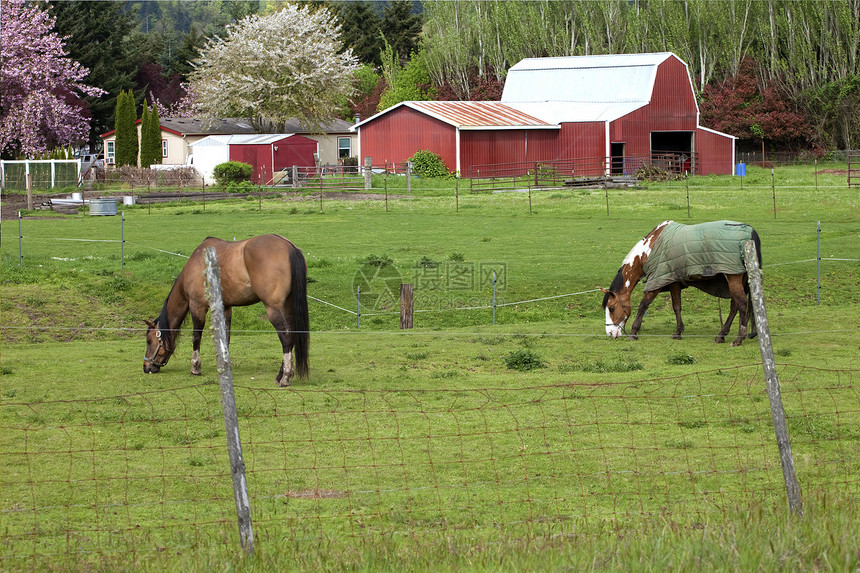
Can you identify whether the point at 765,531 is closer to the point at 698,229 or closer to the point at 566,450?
the point at 566,450

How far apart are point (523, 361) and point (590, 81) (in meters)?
49.3

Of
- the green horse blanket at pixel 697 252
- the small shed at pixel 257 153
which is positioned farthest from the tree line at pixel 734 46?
the green horse blanket at pixel 697 252

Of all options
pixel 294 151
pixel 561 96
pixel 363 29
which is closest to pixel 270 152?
pixel 294 151

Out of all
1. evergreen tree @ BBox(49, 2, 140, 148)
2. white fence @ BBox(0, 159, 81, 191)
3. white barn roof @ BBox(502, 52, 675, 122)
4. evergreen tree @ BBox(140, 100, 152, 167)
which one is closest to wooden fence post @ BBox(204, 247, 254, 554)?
white fence @ BBox(0, 159, 81, 191)

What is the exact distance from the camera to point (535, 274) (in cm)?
2148

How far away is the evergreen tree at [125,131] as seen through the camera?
6119 cm

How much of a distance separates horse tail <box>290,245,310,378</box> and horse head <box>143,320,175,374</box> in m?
2.22

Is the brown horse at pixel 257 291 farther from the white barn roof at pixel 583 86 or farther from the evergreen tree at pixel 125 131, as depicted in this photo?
the evergreen tree at pixel 125 131

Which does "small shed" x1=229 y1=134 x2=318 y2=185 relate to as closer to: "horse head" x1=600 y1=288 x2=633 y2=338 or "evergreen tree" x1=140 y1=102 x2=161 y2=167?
"evergreen tree" x1=140 y1=102 x2=161 y2=167

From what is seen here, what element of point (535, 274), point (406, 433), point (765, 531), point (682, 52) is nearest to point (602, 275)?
point (535, 274)

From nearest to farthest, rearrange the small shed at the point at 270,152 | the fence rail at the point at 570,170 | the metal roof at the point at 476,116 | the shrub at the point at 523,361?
the shrub at the point at 523,361 → the fence rail at the point at 570,170 → the metal roof at the point at 476,116 → the small shed at the point at 270,152

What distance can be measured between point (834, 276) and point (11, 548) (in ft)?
61.5

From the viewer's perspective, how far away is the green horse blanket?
1454cm

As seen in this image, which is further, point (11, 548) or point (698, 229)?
point (698, 229)
